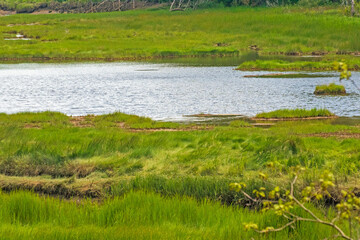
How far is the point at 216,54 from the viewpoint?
191ft

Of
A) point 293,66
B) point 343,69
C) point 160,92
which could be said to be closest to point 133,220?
point 343,69

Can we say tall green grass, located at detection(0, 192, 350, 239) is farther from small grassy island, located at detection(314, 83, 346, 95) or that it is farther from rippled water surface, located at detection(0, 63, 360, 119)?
small grassy island, located at detection(314, 83, 346, 95)

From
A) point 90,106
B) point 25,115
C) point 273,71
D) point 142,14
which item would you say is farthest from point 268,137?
point 142,14

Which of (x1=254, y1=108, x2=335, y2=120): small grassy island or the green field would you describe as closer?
the green field

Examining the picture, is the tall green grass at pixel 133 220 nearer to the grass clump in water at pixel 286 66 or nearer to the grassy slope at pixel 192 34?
the grass clump in water at pixel 286 66

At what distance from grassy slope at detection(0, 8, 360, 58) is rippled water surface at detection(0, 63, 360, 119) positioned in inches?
427

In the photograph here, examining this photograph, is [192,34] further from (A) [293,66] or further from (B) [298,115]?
(B) [298,115]

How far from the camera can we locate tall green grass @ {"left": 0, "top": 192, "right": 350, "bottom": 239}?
738 cm

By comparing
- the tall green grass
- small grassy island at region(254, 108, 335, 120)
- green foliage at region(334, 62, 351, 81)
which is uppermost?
green foliage at region(334, 62, 351, 81)

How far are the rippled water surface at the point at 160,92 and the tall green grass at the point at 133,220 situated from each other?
647 inches

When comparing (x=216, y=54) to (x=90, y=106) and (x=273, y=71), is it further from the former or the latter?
(x=90, y=106)

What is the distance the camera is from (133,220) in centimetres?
831

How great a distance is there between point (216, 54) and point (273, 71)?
1492 cm

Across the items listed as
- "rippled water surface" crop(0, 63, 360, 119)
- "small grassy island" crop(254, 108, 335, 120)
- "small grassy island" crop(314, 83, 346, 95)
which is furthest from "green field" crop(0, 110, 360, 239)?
"small grassy island" crop(314, 83, 346, 95)
